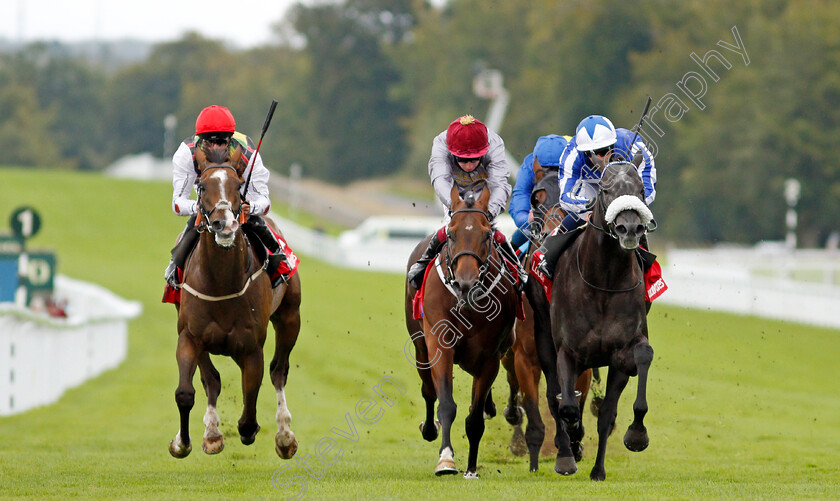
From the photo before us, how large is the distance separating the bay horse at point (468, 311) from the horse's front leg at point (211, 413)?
1645 millimetres

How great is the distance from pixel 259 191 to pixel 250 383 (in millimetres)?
1435

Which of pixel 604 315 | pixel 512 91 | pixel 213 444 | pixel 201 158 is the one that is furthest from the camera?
pixel 512 91

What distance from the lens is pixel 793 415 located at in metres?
15.1

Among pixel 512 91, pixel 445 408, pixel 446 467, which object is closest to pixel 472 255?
pixel 445 408

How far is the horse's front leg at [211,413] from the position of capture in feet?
28.2

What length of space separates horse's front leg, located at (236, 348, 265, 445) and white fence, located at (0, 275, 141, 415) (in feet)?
18.1

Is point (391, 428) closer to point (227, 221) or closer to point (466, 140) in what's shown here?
point (466, 140)

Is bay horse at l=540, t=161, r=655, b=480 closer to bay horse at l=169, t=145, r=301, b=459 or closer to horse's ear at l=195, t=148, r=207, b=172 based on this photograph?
bay horse at l=169, t=145, r=301, b=459

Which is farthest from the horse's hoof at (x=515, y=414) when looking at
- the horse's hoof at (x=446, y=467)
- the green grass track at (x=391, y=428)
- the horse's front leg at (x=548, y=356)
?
the horse's hoof at (x=446, y=467)

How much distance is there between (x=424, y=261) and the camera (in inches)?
343

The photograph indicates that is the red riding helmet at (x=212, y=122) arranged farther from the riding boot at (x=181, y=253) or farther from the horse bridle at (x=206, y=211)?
the riding boot at (x=181, y=253)

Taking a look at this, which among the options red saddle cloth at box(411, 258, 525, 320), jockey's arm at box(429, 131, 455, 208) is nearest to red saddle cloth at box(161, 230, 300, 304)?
red saddle cloth at box(411, 258, 525, 320)

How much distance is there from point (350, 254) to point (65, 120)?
7141 centimetres

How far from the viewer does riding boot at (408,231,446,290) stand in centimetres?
854
